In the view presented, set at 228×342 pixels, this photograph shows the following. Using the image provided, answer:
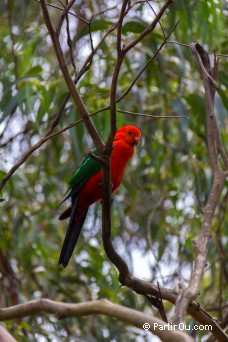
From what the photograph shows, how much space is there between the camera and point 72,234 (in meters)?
3.67

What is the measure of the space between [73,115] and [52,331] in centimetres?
144

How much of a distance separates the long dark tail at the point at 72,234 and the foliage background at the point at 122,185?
0.71 metres

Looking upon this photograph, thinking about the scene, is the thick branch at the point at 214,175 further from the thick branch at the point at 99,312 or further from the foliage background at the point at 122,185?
the foliage background at the point at 122,185

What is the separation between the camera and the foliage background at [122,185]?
4742 mm

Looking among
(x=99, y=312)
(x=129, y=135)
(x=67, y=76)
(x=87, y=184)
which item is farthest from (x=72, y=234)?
(x=99, y=312)

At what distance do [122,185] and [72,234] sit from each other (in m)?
1.46

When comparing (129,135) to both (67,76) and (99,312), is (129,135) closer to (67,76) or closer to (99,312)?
(67,76)

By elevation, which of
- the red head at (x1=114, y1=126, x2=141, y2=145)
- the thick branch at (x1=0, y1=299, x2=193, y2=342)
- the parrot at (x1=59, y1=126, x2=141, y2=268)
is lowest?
the thick branch at (x1=0, y1=299, x2=193, y2=342)

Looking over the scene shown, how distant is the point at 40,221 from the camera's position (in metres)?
5.95

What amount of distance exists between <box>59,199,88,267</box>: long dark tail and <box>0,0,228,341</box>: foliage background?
715 mm

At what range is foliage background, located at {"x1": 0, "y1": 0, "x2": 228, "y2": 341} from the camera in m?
4.74

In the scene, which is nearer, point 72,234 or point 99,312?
point 99,312

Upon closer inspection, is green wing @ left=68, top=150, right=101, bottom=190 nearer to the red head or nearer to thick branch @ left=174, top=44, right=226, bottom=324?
the red head

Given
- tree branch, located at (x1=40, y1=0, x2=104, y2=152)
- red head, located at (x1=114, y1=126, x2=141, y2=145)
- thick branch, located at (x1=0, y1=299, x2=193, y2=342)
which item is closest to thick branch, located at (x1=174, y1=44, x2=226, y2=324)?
thick branch, located at (x1=0, y1=299, x2=193, y2=342)
